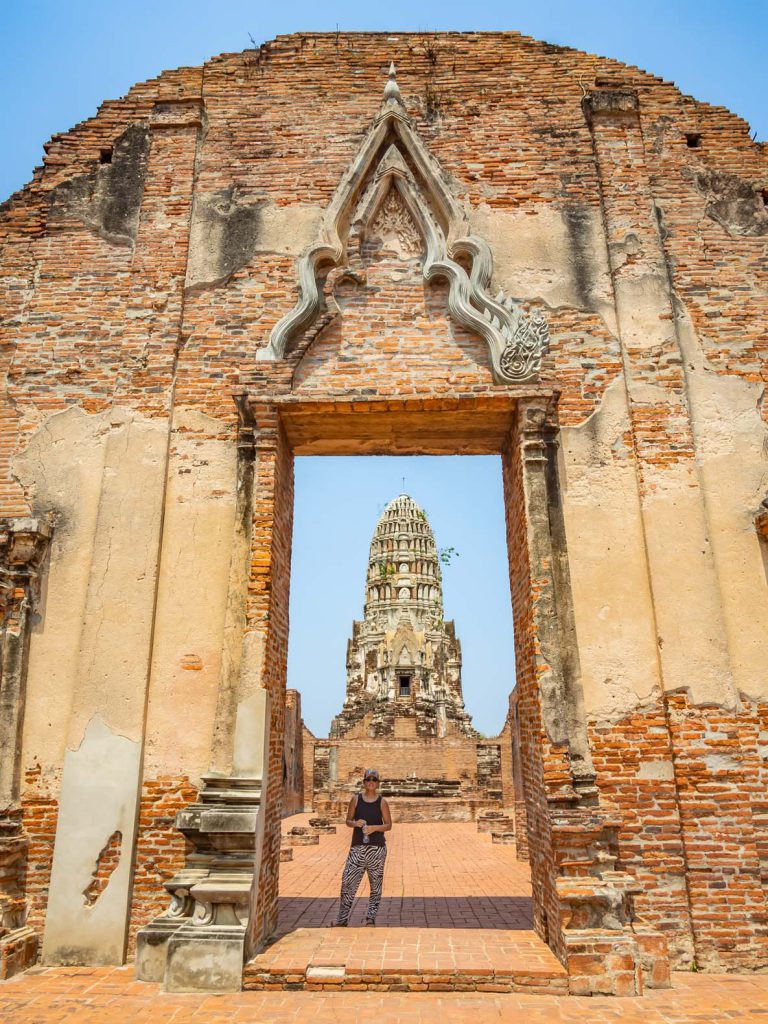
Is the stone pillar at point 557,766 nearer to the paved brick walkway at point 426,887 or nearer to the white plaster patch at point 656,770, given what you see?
the white plaster patch at point 656,770

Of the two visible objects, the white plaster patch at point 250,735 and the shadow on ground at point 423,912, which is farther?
the shadow on ground at point 423,912

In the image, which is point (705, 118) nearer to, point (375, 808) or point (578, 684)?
point (578, 684)

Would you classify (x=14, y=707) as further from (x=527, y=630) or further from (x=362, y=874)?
(x=527, y=630)

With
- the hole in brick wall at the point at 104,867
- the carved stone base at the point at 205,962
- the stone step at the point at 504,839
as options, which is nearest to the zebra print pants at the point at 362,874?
the carved stone base at the point at 205,962

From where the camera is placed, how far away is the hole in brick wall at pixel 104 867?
5.86 m

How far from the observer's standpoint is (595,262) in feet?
24.8

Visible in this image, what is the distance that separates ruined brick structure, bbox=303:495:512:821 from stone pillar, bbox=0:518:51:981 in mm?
18279

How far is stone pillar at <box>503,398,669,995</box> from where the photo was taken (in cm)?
516

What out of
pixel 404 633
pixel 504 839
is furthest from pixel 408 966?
pixel 404 633

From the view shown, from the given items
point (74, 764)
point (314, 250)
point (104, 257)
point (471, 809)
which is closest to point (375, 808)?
point (74, 764)

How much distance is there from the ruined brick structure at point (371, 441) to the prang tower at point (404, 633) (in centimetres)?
3290

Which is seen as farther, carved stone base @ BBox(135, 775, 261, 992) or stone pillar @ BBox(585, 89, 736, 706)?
stone pillar @ BBox(585, 89, 736, 706)

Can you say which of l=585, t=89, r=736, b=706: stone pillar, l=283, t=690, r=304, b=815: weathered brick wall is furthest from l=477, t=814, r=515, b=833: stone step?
l=585, t=89, r=736, b=706: stone pillar

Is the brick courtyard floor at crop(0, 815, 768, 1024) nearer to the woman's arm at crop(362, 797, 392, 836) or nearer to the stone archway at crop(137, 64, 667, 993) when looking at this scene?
the stone archway at crop(137, 64, 667, 993)
